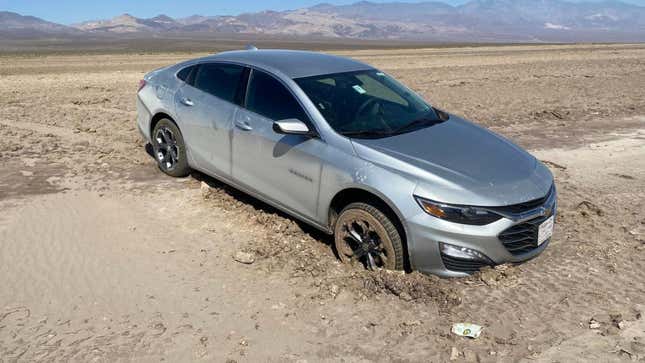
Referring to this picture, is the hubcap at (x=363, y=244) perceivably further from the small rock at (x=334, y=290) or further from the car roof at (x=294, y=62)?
the car roof at (x=294, y=62)

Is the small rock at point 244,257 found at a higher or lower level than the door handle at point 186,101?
lower

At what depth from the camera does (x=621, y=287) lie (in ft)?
14.2

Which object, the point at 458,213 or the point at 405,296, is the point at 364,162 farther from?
the point at 405,296

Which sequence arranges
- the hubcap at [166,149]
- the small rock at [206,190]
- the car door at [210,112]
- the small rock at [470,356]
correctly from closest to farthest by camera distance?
1. the small rock at [470,356]
2. the car door at [210,112]
3. the small rock at [206,190]
4. the hubcap at [166,149]

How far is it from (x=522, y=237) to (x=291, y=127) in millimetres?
2003

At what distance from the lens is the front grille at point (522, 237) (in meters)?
4.01

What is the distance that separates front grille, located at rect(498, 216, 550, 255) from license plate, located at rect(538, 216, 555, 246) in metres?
0.04

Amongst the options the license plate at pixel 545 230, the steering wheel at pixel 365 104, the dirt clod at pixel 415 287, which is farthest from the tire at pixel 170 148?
the license plate at pixel 545 230

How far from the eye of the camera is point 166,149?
21.5 ft

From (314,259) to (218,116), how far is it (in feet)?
5.95

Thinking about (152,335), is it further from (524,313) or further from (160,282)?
(524,313)

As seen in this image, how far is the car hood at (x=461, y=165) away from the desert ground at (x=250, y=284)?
71 centimetres

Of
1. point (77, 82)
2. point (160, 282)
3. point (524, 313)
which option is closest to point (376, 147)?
point (524, 313)

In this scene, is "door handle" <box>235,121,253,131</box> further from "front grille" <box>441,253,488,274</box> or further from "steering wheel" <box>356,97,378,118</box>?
"front grille" <box>441,253,488,274</box>
